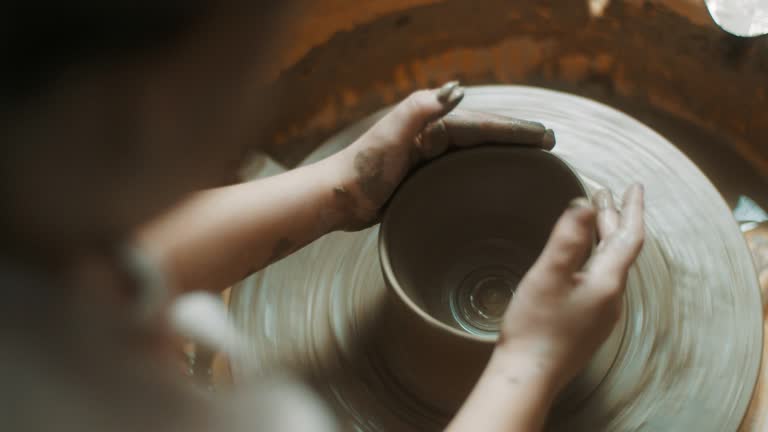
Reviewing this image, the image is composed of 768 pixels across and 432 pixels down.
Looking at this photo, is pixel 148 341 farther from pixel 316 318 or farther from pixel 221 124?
pixel 316 318

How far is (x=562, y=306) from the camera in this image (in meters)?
1.03

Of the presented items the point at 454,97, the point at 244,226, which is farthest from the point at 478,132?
the point at 244,226

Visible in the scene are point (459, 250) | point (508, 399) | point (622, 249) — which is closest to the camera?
point (508, 399)

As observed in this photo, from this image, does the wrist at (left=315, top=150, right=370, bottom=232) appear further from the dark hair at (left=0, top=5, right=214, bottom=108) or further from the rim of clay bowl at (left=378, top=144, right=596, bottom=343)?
the dark hair at (left=0, top=5, right=214, bottom=108)

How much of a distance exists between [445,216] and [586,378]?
0.42 metres

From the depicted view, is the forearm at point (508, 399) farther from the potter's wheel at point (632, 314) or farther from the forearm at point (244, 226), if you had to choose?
the forearm at point (244, 226)

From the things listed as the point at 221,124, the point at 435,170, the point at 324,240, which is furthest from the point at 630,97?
the point at 221,124

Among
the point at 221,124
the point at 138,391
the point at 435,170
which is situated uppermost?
the point at 221,124

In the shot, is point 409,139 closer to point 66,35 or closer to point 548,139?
point 548,139

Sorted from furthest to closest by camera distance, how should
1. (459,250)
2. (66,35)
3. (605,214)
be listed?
(459,250), (605,214), (66,35)

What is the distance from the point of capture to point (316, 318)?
134 centimetres

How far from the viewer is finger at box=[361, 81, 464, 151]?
1292 mm

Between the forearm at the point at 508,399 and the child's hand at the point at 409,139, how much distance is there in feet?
1.45

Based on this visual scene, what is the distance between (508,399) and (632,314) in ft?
1.37
